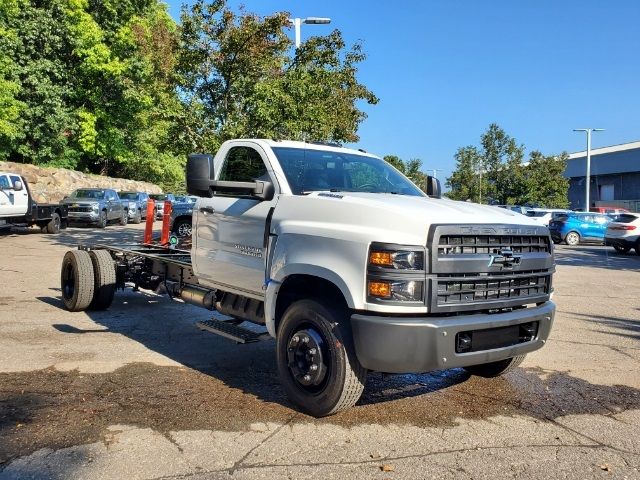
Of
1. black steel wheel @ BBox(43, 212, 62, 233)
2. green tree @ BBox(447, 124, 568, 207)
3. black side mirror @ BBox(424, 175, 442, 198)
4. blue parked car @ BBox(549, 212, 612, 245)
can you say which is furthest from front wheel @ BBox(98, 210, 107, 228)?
green tree @ BBox(447, 124, 568, 207)

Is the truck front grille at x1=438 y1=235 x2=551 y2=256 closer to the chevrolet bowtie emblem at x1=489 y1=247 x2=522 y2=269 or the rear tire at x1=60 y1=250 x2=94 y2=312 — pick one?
the chevrolet bowtie emblem at x1=489 y1=247 x2=522 y2=269

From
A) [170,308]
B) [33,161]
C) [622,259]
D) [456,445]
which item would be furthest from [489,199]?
[456,445]

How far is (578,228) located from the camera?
2759cm

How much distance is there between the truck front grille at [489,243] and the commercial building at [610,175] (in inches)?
2386

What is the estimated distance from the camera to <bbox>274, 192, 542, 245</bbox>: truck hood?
4.11 m

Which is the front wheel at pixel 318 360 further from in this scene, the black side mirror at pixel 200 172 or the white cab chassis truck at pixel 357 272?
the black side mirror at pixel 200 172

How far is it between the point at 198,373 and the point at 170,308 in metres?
3.36

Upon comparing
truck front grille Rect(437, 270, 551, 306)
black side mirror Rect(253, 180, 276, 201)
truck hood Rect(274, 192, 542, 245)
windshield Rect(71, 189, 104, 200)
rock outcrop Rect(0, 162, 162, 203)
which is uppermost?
rock outcrop Rect(0, 162, 162, 203)

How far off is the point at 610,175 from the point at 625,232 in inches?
2106

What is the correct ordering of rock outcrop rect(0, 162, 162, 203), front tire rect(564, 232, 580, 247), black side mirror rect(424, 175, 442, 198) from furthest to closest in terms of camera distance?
1. rock outcrop rect(0, 162, 162, 203)
2. front tire rect(564, 232, 580, 247)
3. black side mirror rect(424, 175, 442, 198)

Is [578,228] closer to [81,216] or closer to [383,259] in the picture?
[81,216]

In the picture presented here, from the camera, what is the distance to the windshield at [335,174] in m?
5.33

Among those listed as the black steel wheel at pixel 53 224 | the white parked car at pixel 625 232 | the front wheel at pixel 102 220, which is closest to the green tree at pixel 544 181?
the white parked car at pixel 625 232

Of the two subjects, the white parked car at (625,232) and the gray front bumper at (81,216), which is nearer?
the white parked car at (625,232)
